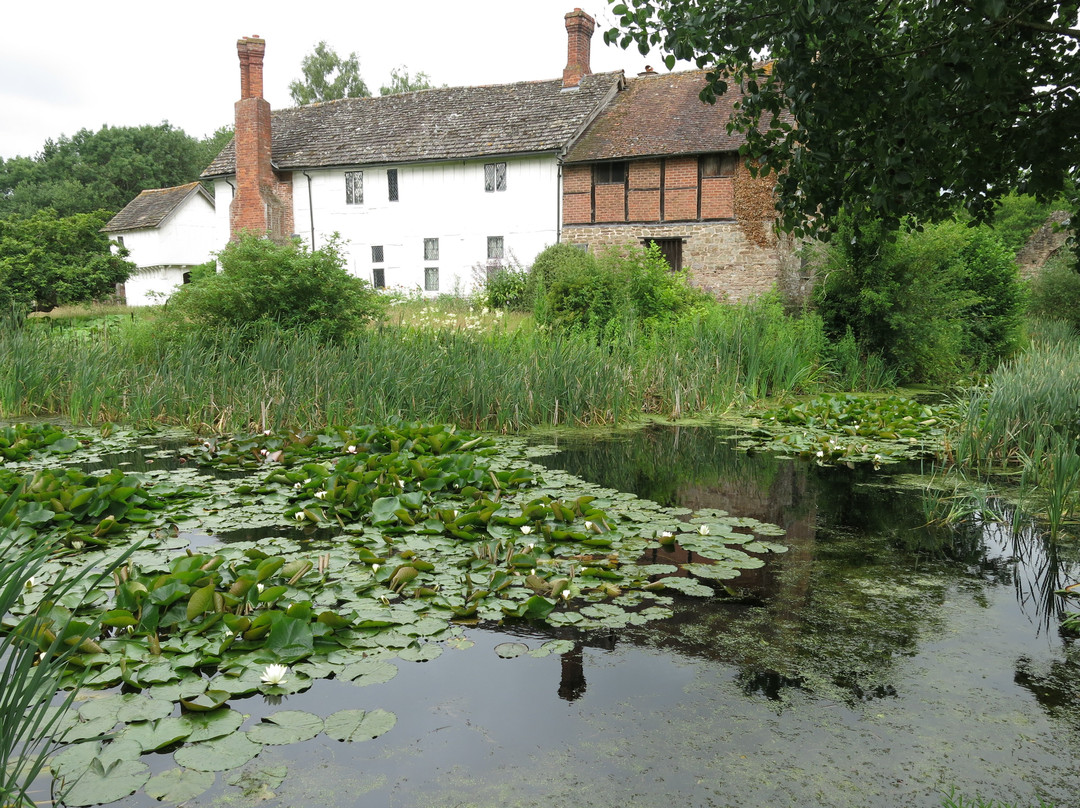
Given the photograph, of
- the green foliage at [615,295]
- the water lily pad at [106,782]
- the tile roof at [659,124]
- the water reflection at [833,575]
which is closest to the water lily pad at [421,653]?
the water reflection at [833,575]

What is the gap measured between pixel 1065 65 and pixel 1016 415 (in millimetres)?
3844

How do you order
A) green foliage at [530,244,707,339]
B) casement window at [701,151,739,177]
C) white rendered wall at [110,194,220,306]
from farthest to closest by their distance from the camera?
1. white rendered wall at [110,194,220,306]
2. casement window at [701,151,739,177]
3. green foliage at [530,244,707,339]

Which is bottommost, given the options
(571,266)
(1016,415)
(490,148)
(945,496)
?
(945,496)

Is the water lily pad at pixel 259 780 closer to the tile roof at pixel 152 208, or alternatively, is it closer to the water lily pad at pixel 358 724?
the water lily pad at pixel 358 724

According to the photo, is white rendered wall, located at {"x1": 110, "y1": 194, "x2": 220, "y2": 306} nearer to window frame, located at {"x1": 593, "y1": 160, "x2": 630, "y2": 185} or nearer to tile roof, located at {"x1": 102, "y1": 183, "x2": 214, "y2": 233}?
tile roof, located at {"x1": 102, "y1": 183, "x2": 214, "y2": 233}

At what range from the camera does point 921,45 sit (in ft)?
12.6

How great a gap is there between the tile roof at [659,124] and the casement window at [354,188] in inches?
295

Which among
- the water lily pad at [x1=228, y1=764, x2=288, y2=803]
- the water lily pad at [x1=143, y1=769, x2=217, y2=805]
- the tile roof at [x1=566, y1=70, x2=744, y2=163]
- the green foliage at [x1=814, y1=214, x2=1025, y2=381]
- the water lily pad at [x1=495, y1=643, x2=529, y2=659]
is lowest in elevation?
the water lily pad at [x1=495, y1=643, x2=529, y2=659]

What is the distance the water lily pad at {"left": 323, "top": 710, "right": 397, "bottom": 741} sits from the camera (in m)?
2.58

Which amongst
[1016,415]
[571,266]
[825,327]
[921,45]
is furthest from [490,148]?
[921,45]

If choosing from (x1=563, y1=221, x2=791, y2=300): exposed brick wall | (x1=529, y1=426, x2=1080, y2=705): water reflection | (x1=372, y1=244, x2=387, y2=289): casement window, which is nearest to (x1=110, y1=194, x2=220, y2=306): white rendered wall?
(x1=372, y1=244, x2=387, y2=289): casement window

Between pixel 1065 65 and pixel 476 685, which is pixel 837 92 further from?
pixel 476 685

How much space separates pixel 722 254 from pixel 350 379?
645 inches

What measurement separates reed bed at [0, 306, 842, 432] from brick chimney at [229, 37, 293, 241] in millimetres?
16281
